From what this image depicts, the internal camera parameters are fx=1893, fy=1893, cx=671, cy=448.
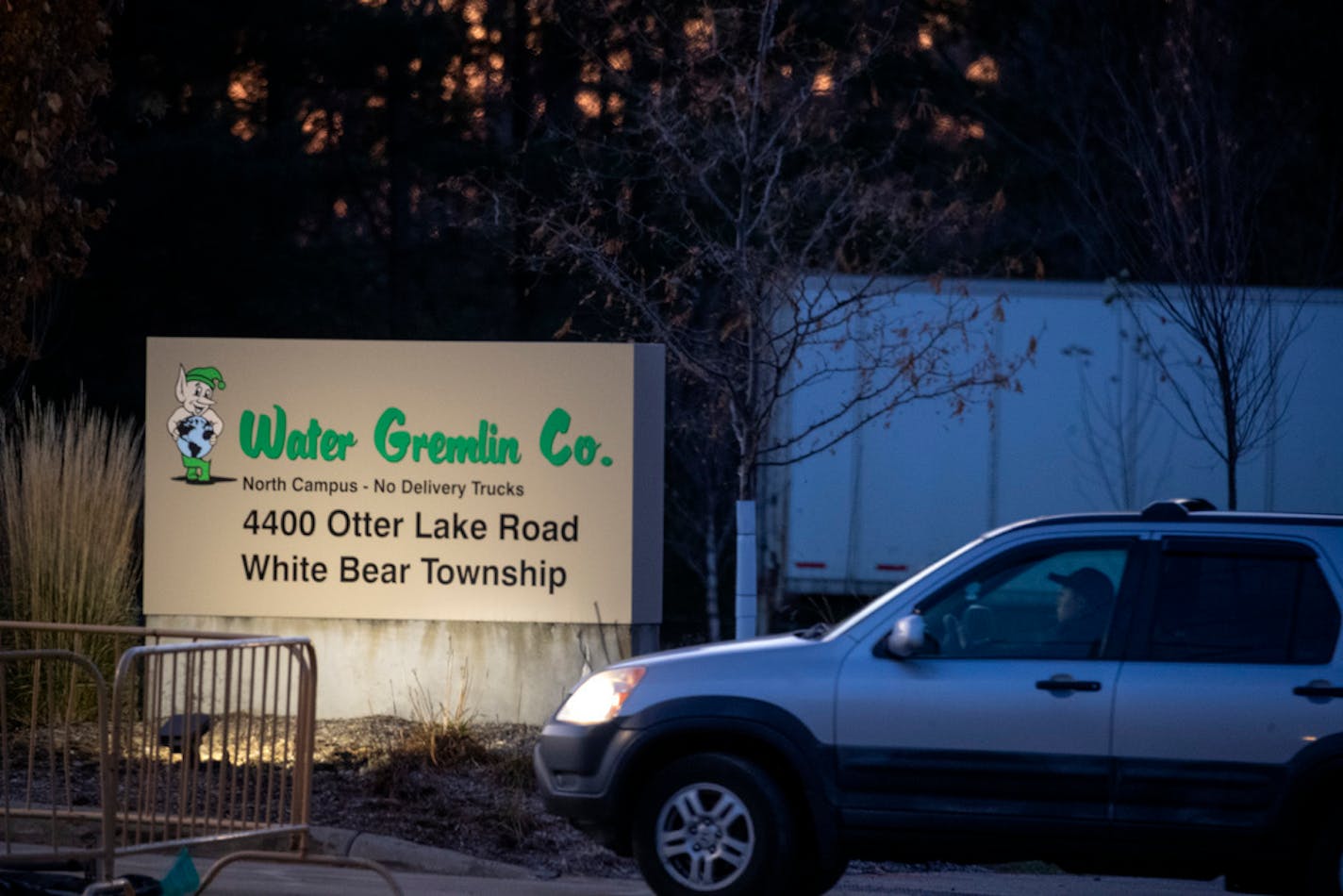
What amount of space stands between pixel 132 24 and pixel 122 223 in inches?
130

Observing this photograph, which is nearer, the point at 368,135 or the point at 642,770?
the point at 642,770

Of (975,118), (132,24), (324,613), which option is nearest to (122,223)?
(132,24)

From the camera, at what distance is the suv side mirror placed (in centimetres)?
785

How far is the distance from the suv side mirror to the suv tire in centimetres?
80

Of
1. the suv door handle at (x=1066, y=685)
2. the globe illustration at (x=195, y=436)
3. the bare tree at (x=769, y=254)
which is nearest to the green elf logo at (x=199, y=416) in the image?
the globe illustration at (x=195, y=436)

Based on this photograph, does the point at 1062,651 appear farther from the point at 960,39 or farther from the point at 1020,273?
the point at 960,39

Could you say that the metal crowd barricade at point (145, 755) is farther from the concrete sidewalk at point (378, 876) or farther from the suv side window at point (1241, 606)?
the suv side window at point (1241, 606)

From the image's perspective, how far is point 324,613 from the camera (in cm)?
1310

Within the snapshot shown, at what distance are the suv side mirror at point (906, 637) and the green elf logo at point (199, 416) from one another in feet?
22.3

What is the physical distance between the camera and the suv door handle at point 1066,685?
25.3 ft

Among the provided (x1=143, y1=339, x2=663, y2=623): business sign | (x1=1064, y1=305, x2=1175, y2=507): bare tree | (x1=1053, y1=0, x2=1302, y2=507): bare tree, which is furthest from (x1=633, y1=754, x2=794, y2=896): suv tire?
(x1=1064, y1=305, x2=1175, y2=507): bare tree

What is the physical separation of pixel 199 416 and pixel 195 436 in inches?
5.6

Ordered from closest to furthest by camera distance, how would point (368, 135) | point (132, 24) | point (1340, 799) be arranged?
point (1340, 799)
point (132, 24)
point (368, 135)

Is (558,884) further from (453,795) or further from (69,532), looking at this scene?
(69,532)
